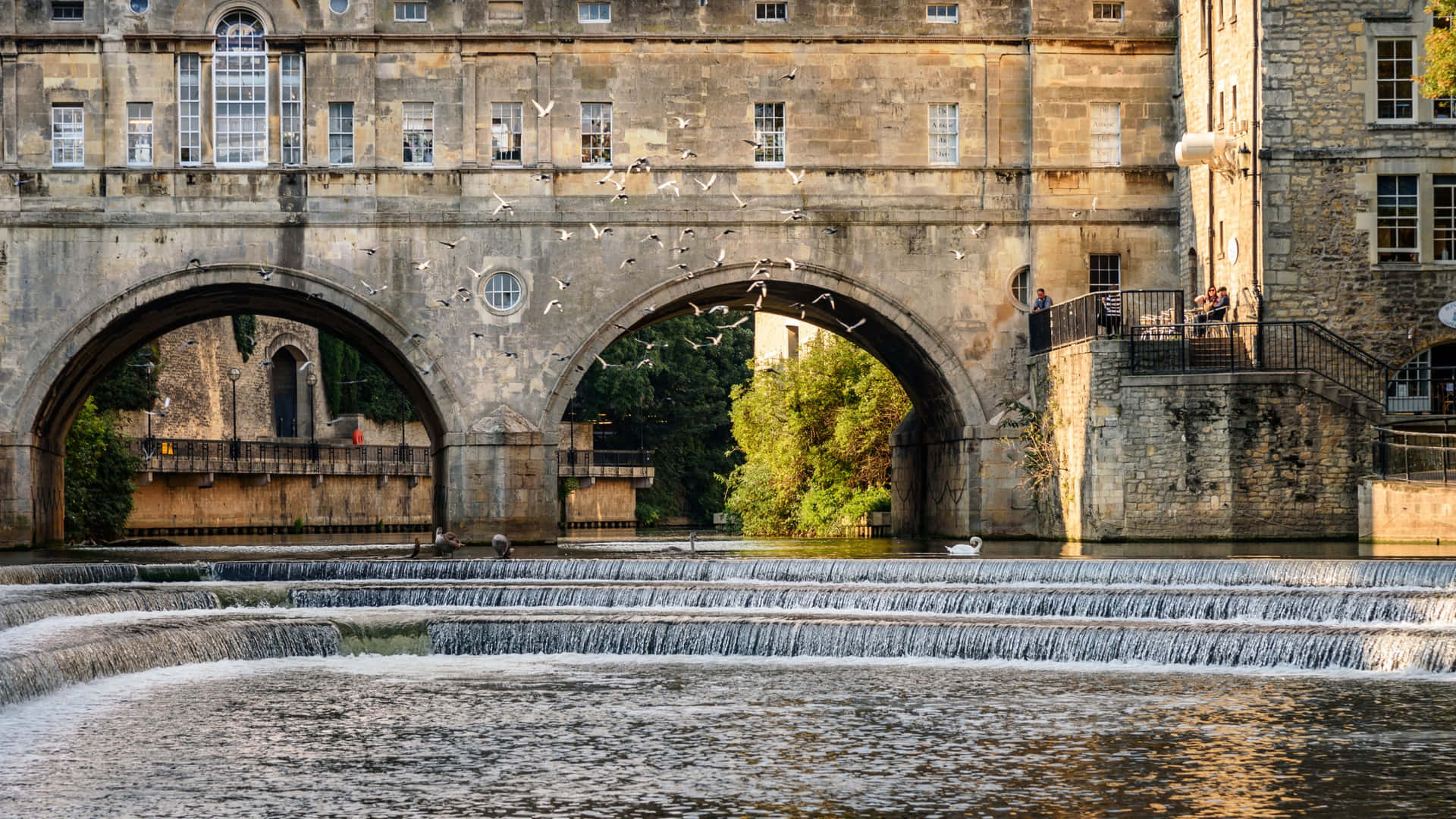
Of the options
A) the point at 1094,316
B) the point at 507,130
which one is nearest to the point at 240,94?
the point at 507,130

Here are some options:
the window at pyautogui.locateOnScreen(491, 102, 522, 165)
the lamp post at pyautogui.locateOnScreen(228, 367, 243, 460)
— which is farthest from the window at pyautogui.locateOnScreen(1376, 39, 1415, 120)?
the lamp post at pyautogui.locateOnScreen(228, 367, 243, 460)

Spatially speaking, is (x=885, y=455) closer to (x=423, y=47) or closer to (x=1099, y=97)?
(x=1099, y=97)

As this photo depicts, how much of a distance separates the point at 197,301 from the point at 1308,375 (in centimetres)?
1928

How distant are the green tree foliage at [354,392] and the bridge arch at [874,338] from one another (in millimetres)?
34861

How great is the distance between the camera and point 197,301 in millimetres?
34875

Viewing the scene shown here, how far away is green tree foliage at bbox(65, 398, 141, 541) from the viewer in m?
40.2

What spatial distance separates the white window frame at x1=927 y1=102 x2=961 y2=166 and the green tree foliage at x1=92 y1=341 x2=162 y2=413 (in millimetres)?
26535

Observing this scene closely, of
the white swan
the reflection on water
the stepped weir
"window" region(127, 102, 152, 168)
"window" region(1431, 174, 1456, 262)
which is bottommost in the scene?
the reflection on water

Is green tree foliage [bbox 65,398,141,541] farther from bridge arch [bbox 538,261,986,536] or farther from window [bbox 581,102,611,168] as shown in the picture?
window [bbox 581,102,611,168]

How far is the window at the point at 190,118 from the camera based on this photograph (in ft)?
108

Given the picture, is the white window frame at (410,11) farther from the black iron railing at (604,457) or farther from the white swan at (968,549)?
the black iron railing at (604,457)

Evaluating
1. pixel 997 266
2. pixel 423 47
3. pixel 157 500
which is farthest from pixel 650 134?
pixel 157 500

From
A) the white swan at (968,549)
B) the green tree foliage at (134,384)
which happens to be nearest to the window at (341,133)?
the white swan at (968,549)

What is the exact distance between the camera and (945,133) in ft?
111
